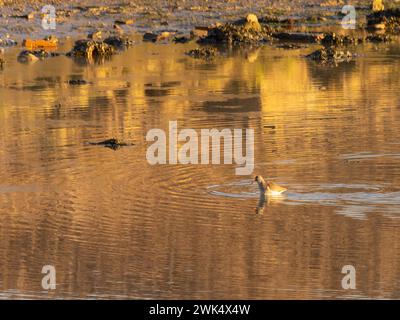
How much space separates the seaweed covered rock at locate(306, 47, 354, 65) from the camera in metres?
36.8

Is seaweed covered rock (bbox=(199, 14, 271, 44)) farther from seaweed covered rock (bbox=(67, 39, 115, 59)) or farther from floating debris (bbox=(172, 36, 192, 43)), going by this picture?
seaweed covered rock (bbox=(67, 39, 115, 59))

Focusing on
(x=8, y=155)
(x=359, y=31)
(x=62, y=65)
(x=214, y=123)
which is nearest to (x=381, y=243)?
(x=8, y=155)

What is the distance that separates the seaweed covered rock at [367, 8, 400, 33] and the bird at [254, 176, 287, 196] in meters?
27.6

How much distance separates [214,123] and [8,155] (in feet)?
15.5

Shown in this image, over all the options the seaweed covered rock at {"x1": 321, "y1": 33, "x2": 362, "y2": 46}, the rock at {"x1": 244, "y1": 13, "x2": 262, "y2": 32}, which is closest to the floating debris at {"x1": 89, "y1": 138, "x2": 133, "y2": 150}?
the seaweed covered rock at {"x1": 321, "y1": 33, "x2": 362, "y2": 46}

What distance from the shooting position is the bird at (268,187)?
18406 millimetres

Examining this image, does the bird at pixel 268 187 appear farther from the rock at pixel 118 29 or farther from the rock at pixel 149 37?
the rock at pixel 118 29

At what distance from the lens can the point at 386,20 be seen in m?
47.1

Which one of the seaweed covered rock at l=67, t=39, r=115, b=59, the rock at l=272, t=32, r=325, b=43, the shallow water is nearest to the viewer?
the shallow water

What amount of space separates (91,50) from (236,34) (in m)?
5.98

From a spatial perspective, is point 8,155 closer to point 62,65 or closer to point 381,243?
point 381,243

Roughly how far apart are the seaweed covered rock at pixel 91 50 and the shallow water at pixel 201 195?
7112 millimetres

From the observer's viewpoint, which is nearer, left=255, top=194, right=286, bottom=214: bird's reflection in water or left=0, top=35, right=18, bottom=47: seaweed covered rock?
left=255, top=194, right=286, bottom=214: bird's reflection in water

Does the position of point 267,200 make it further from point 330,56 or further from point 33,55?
point 33,55
